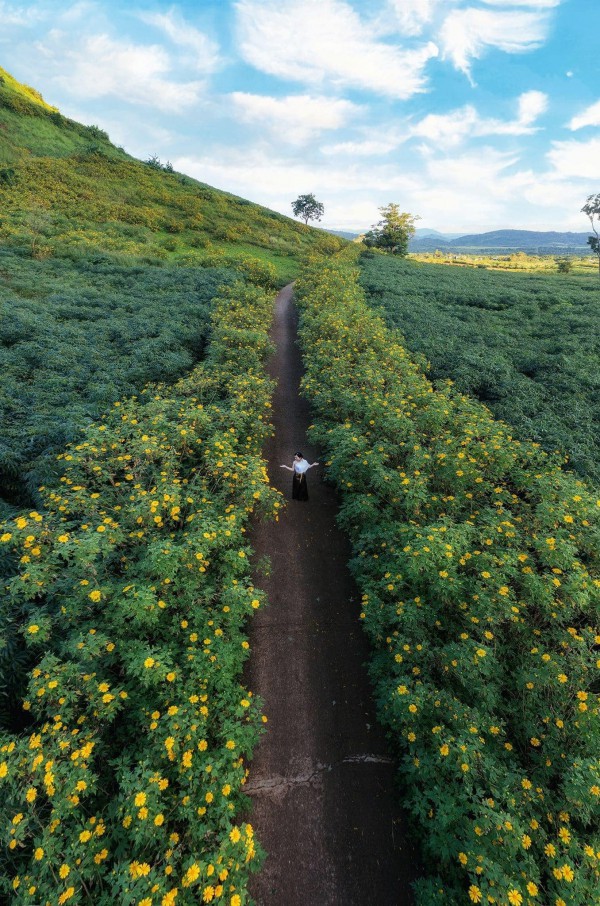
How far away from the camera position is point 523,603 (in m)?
5.77

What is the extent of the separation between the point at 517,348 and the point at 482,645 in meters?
18.3

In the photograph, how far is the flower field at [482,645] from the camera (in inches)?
155

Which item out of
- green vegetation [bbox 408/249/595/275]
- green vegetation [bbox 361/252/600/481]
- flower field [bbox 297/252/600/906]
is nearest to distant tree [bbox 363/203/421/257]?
green vegetation [bbox 408/249/595/275]

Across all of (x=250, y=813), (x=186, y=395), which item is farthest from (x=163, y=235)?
(x=250, y=813)

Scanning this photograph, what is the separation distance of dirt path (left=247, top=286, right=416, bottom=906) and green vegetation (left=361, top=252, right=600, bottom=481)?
756 cm

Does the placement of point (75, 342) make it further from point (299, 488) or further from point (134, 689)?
point (134, 689)

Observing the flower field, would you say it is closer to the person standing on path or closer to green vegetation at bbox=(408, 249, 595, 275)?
the person standing on path

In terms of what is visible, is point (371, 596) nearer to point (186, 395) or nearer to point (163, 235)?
point (186, 395)

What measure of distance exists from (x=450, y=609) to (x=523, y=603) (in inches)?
43.6

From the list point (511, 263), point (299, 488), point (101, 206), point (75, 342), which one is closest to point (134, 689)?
point (299, 488)

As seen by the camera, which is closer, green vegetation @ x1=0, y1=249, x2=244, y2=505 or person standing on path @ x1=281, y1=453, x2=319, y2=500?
green vegetation @ x1=0, y1=249, x2=244, y2=505

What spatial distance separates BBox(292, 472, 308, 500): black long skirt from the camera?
988cm

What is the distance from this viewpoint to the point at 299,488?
393 inches

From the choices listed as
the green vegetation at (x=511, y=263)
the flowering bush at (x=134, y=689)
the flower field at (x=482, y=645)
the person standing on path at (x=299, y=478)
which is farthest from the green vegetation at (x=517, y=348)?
the green vegetation at (x=511, y=263)
